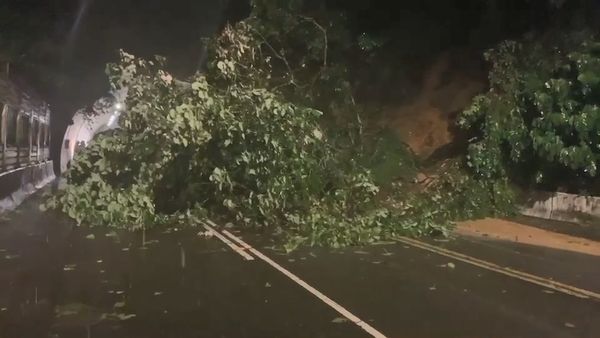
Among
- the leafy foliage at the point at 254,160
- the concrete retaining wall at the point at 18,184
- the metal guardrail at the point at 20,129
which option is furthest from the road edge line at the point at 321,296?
the metal guardrail at the point at 20,129

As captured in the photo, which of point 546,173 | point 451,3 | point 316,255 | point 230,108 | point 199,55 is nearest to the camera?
point 316,255

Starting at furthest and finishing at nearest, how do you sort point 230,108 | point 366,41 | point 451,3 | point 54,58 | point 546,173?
1. point 54,58
2. point 451,3
3. point 366,41
4. point 546,173
5. point 230,108

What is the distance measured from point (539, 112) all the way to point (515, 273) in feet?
24.1

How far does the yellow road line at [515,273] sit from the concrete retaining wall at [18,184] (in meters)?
11.9

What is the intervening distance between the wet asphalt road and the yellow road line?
189mm

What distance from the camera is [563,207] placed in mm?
15625

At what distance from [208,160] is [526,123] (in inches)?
294

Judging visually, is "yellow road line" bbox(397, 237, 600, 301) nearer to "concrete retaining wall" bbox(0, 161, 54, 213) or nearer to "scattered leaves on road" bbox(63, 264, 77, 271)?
"scattered leaves on road" bbox(63, 264, 77, 271)

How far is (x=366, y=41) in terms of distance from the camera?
21.5 meters

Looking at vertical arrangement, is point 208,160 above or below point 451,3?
below

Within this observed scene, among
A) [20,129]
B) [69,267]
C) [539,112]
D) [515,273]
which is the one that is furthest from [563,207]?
[20,129]

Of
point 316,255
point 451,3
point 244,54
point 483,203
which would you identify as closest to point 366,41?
point 451,3

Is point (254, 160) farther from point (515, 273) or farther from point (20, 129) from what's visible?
point (20, 129)

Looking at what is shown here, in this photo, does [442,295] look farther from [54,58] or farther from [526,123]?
[54,58]
